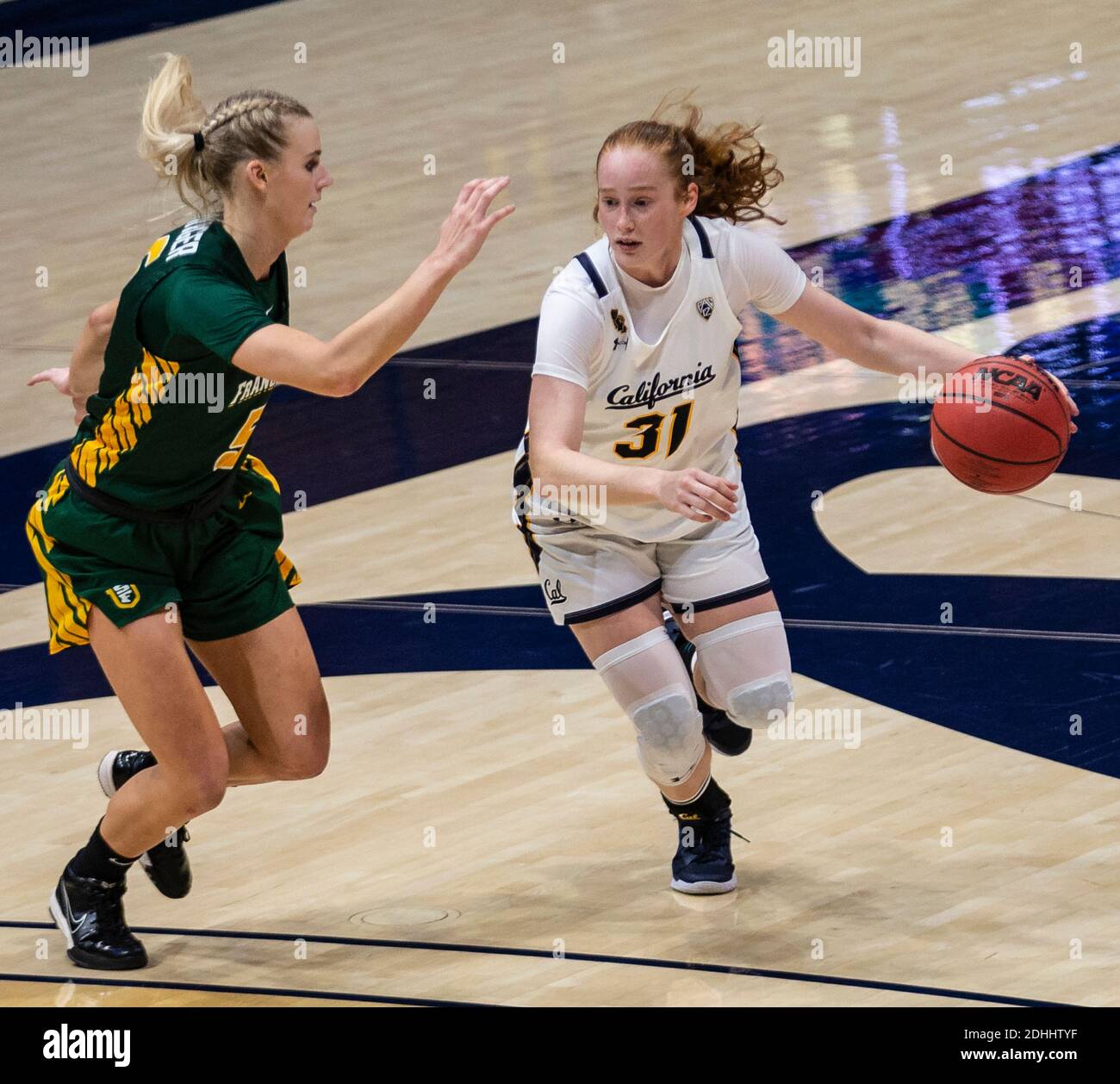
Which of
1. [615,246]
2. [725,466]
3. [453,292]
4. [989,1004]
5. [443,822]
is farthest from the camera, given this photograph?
[453,292]

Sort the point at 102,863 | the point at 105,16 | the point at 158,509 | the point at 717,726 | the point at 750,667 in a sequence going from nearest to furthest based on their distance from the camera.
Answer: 1. the point at 158,509
2. the point at 102,863
3. the point at 750,667
4. the point at 717,726
5. the point at 105,16

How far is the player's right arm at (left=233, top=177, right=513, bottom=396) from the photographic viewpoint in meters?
3.98

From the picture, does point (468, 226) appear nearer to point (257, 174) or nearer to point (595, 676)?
point (257, 174)

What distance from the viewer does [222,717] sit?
20.1 feet

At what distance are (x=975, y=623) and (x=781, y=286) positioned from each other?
68.6 inches

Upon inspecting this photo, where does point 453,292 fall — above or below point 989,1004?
above

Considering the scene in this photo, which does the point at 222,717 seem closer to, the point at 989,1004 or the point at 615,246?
the point at 615,246

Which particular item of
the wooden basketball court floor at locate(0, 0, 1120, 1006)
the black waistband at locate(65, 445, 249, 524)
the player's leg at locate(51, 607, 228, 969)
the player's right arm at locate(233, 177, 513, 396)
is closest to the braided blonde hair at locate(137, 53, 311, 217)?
the wooden basketball court floor at locate(0, 0, 1120, 1006)

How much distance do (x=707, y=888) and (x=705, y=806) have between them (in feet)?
0.62

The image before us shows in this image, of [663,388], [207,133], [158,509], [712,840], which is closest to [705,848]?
[712,840]

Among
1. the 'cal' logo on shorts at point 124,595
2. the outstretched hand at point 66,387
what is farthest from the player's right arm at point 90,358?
the 'cal' logo on shorts at point 124,595

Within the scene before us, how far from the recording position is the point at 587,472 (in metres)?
4.30
